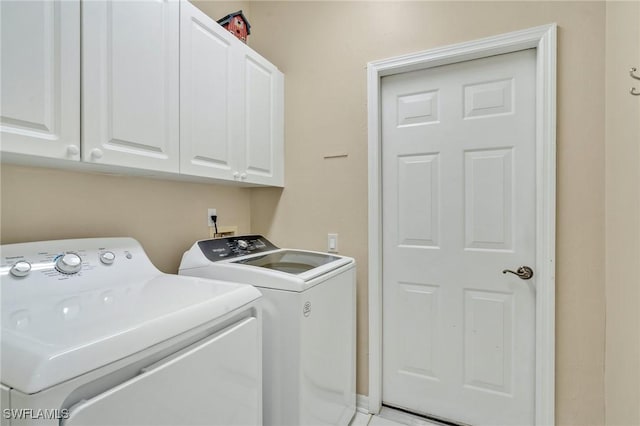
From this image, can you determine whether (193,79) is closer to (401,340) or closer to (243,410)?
(243,410)

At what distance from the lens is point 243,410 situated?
104 cm

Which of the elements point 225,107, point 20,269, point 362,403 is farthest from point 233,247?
point 362,403

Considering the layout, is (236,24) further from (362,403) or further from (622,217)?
(362,403)

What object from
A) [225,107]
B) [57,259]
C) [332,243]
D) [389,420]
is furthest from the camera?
[332,243]

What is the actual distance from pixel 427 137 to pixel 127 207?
1.64 metres

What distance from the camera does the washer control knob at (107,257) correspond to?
122 cm

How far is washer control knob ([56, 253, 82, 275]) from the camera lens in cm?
109

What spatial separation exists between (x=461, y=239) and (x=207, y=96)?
5.11 feet

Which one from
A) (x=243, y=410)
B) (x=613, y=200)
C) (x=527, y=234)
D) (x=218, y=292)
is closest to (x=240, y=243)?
(x=218, y=292)

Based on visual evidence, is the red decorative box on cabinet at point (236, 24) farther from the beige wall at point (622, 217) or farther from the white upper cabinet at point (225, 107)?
the beige wall at point (622, 217)

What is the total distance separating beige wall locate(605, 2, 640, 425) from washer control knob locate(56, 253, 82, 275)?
2.10 m

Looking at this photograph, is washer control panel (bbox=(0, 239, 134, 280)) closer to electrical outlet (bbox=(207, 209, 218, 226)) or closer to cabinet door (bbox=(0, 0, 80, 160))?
cabinet door (bbox=(0, 0, 80, 160))

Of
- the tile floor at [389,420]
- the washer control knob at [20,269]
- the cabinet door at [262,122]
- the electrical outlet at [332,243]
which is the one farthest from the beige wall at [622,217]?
the washer control knob at [20,269]

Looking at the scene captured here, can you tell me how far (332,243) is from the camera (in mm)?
2047
